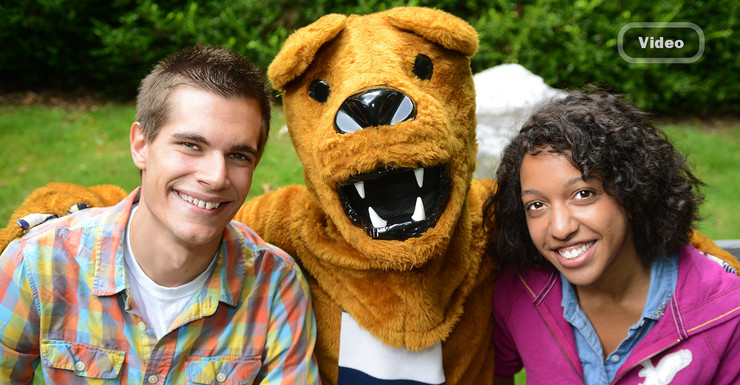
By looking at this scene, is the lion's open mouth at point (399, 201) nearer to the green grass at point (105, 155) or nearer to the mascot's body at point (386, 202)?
the mascot's body at point (386, 202)

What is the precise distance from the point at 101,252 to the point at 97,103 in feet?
19.7

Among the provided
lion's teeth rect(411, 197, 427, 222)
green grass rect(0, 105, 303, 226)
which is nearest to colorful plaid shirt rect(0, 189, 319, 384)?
lion's teeth rect(411, 197, 427, 222)

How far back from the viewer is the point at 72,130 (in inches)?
262

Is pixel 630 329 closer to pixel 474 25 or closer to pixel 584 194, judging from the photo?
pixel 584 194

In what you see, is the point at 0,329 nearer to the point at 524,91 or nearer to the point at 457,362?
the point at 457,362

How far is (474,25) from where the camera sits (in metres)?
6.89

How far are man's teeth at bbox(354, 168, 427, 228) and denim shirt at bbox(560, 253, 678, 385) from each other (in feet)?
2.75

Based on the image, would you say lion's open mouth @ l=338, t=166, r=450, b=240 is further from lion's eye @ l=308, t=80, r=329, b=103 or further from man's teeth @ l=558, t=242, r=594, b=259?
man's teeth @ l=558, t=242, r=594, b=259

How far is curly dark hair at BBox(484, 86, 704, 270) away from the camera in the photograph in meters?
2.24

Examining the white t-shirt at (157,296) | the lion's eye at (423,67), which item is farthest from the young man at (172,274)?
the lion's eye at (423,67)

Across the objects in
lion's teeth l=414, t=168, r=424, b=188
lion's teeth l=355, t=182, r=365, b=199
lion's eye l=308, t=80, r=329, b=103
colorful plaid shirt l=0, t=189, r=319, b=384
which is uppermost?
lion's eye l=308, t=80, r=329, b=103

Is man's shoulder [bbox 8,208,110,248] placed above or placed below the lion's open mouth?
below

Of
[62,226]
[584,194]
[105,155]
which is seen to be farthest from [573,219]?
[105,155]

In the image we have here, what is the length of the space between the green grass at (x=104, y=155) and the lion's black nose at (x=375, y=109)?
289 centimetres
